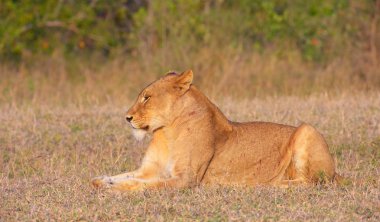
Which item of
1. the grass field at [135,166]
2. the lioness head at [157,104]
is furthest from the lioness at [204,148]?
the grass field at [135,166]

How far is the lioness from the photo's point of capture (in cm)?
675

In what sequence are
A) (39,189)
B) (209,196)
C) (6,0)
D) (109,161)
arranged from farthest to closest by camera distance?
(6,0) → (109,161) → (39,189) → (209,196)

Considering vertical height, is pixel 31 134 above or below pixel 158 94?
below

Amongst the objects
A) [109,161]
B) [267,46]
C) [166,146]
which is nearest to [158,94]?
[166,146]

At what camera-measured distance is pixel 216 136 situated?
6.98m

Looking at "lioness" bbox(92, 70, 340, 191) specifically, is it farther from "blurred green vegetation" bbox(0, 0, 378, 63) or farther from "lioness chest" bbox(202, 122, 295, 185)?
"blurred green vegetation" bbox(0, 0, 378, 63)

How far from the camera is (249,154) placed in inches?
279

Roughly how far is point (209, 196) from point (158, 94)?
100 cm

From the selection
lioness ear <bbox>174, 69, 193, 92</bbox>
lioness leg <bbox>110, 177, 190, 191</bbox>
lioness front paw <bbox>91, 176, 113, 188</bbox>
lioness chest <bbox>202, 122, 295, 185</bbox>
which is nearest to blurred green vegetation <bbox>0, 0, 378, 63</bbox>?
lioness chest <bbox>202, 122, 295, 185</bbox>

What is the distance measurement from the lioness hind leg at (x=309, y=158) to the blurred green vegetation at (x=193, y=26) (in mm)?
8057

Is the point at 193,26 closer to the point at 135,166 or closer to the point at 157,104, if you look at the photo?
the point at 135,166

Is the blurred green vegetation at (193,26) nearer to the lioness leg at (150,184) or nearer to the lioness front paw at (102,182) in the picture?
the lioness front paw at (102,182)

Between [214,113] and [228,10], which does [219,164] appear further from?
[228,10]

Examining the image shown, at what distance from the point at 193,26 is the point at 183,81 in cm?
900
